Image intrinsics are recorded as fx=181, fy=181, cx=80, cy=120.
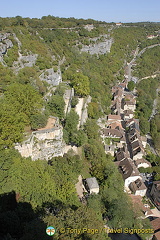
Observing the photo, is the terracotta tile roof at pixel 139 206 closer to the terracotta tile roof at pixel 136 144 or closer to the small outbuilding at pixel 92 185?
the small outbuilding at pixel 92 185

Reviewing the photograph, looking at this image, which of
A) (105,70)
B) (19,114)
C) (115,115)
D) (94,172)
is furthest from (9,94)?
(105,70)

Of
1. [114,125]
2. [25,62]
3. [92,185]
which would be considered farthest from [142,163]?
[25,62]

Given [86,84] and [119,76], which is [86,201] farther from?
[119,76]

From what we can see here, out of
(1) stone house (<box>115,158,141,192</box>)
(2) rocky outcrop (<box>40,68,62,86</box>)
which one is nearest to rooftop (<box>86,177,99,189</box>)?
(1) stone house (<box>115,158,141,192</box>)

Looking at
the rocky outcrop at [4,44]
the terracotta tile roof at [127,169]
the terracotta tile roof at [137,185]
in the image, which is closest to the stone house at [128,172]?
the terracotta tile roof at [127,169]

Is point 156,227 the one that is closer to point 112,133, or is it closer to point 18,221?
point 18,221
